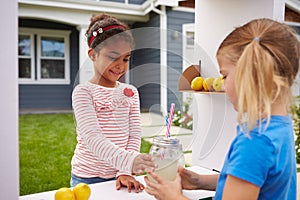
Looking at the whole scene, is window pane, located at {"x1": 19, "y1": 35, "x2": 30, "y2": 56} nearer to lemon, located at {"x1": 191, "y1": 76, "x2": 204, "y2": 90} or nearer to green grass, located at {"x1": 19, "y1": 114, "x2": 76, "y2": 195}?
green grass, located at {"x1": 19, "y1": 114, "x2": 76, "y2": 195}

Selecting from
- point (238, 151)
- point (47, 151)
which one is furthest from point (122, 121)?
point (47, 151)

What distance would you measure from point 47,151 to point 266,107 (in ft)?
10.5

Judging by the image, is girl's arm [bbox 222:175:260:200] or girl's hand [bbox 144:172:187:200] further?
girl's hand [bbox 144:172:187:200]

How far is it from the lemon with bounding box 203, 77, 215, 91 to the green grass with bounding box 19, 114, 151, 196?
47 cm

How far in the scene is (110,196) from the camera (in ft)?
3.27

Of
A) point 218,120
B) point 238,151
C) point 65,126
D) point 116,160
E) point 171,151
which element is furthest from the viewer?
point 65,126

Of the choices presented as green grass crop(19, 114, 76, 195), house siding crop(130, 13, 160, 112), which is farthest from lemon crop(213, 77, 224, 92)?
green grass crop(19, 114, 76, 195)

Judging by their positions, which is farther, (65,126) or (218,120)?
(65,126)

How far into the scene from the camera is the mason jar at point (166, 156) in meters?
0.81

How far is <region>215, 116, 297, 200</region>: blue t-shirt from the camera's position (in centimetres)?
57

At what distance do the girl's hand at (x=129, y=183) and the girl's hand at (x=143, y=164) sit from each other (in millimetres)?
166

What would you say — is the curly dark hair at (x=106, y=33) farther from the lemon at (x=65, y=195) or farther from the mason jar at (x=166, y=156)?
the lemon at (x=65, y=195)

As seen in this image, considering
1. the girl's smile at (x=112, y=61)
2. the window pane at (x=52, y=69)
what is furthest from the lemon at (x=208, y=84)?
the window pane at (x=52, y=69)

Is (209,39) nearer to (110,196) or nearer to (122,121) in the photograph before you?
(122,121)
